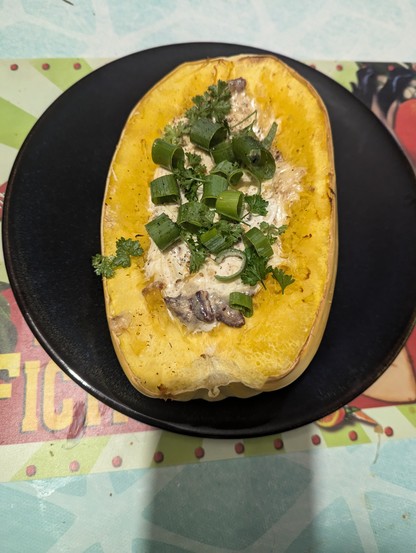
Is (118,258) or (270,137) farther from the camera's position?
(270,137)

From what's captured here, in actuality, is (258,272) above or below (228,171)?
below

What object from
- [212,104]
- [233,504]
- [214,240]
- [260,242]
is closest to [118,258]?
[214,240]

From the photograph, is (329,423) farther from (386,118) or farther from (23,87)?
(23,87)

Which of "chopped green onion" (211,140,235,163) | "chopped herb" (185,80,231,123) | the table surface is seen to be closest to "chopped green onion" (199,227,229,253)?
"chopped green onion" (211,140,235,163)

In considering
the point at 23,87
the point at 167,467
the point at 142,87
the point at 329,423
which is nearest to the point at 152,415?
the point at 167,467

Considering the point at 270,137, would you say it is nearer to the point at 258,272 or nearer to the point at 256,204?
the point at 256,204

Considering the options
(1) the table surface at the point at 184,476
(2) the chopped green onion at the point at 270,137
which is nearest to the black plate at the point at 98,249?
(1) the table surface at the point at 184,476

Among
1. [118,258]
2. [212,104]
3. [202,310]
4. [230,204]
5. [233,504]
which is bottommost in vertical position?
[233,504]
